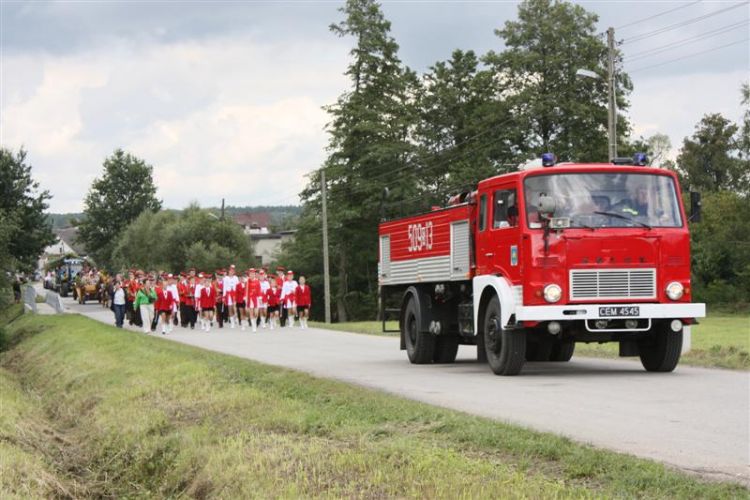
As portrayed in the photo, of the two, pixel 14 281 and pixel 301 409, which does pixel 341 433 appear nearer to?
pixel 301 409

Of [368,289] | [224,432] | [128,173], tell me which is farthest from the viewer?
[128,173]

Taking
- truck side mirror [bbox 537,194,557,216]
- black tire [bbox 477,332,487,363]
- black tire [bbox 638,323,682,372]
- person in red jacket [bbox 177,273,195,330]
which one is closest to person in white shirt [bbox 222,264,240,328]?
person in red jacket [bbox 177,273,195,330]

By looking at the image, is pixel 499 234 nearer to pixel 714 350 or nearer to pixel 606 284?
pixel 606 284

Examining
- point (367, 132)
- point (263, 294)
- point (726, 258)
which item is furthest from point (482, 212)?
point (367, 132)

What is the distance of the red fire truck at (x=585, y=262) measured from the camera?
16.1 meters

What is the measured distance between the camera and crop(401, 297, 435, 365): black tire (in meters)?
19.9

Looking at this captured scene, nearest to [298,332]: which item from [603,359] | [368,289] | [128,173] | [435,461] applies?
[603,359]

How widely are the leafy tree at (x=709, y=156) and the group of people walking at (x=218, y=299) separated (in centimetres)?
5167

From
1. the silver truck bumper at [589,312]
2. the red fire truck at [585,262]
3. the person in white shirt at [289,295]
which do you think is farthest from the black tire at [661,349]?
the person in white shirt at [289,295]

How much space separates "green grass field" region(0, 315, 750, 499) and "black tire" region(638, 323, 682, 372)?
15.2ft

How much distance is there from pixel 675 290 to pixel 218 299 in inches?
1054

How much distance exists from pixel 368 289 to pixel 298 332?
44.8 meters

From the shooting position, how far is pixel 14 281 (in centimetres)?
5069

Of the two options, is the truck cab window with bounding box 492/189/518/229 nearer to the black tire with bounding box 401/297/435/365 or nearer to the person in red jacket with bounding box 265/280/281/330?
the black tire with bounding box 401/297/435/365
